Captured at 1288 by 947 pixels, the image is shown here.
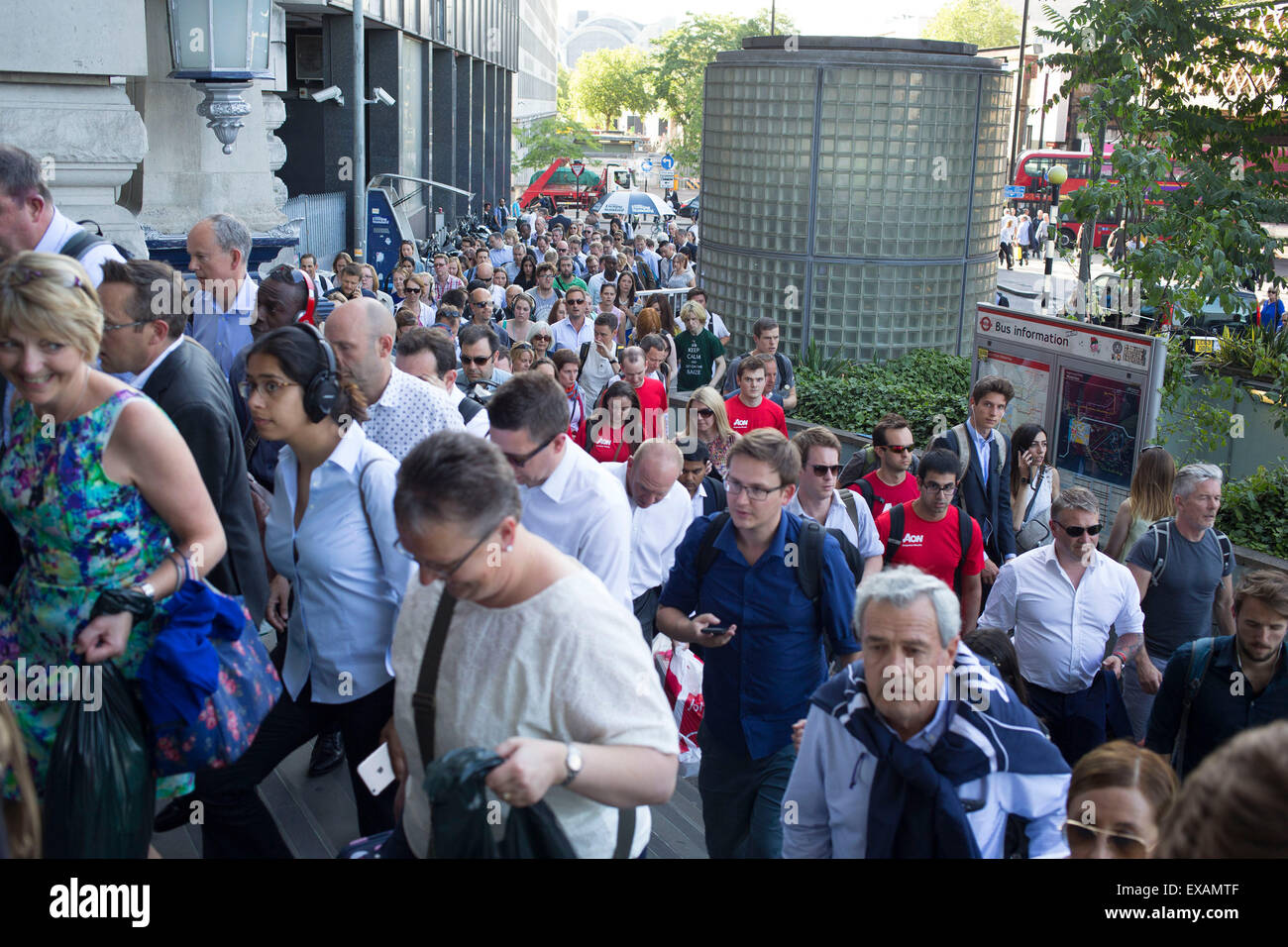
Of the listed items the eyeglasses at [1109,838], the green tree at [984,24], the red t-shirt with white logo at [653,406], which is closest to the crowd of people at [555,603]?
the eyeglasses at [1109,838]

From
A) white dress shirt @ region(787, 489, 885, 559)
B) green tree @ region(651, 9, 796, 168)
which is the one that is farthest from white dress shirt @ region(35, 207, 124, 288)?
green tree @ region(651, 9, 796, 168)

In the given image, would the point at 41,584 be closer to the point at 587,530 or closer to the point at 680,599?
the point at 587,530

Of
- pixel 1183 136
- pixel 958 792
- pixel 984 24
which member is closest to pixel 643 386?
pixel 958 792

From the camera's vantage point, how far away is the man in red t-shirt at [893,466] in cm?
660

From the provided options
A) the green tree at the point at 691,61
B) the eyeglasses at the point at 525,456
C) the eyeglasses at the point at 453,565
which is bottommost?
the eyeglasses at the point at 525,456

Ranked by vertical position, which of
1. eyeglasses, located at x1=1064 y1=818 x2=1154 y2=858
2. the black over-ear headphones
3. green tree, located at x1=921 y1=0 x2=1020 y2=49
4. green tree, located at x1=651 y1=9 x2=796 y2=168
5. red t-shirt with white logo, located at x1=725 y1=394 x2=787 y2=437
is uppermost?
green tree, located at x1=921 y1=0 x2=1020 y2=49

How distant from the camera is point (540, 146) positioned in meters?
49.4

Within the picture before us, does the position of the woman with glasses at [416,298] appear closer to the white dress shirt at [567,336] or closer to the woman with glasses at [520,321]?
the woman with glasses at [520,321]

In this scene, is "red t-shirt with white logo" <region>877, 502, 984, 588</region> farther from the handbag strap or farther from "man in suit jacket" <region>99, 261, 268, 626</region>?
the handbag strap

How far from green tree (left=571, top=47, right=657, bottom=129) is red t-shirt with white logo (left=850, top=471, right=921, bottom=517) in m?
81.2

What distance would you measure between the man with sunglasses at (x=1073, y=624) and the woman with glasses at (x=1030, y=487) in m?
1.73

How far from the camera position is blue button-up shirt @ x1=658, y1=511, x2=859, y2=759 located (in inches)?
168

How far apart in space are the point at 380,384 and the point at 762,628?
5.83ft
